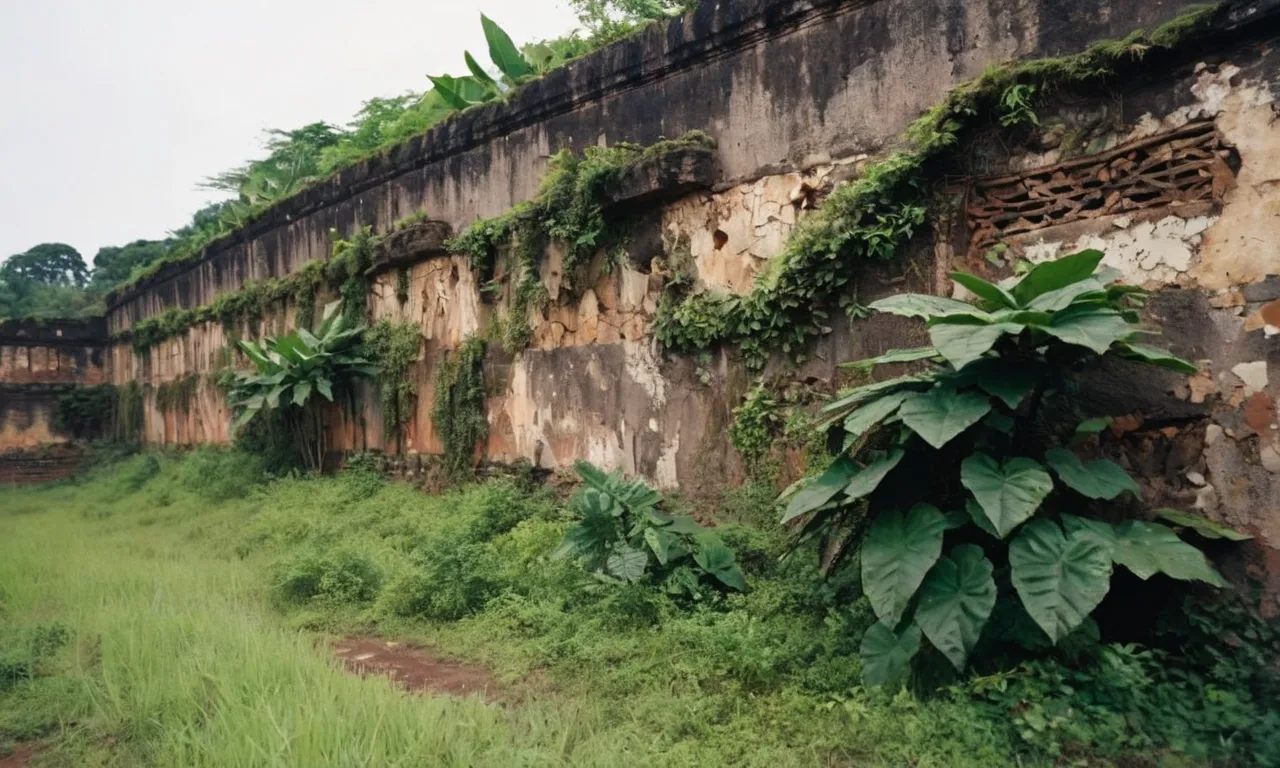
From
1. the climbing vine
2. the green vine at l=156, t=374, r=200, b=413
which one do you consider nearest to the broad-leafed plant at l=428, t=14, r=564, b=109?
the climbing vine

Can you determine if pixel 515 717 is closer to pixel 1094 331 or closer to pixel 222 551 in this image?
pixel 1094 331

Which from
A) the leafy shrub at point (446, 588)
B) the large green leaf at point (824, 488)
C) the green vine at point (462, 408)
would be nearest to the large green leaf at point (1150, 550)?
the large green leaf at point (824, 488)

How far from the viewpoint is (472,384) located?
23.5 feet

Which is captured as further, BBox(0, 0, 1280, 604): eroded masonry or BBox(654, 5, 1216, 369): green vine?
BBox(654, 5, 1216, 369): green vine

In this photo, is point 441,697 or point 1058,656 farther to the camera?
point 441,697

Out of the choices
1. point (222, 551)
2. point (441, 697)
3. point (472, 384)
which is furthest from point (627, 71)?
point (222, 551)

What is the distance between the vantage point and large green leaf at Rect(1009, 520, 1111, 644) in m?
2.85

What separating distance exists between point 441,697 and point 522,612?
3.38 feet

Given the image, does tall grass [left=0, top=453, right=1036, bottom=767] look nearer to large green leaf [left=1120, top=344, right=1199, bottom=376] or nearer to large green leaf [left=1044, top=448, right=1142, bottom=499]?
large green leaf [left=1044, top=448, right=1142, bottom=499]

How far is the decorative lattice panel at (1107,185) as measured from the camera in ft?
11.4

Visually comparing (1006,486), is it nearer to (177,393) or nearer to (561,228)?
(561,228)


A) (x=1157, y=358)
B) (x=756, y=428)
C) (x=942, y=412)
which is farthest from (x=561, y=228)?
(x=1157, y=358)

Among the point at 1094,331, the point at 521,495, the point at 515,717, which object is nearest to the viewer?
the point at 1094,331

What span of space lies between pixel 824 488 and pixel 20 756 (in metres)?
3.18
